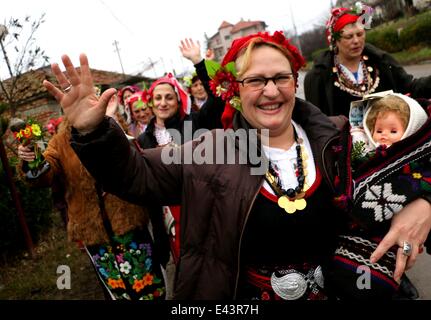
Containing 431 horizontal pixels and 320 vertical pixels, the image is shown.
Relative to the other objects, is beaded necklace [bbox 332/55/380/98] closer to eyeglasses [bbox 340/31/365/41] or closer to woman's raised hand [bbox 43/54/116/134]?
eyeglasses [bbox 340/31/365/41]

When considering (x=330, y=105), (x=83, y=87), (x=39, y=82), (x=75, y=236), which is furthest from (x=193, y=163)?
(x=39, y=82)

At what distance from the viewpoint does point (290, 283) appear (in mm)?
1703

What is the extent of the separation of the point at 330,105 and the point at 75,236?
2306 mm

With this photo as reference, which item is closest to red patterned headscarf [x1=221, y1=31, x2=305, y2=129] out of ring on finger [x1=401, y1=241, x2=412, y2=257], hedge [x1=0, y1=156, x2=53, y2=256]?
ring on finger [x1=401, y1=241, x2=412, y2=257]

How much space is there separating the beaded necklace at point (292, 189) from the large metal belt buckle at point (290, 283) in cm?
30

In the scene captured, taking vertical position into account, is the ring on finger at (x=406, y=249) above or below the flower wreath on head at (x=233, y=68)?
below

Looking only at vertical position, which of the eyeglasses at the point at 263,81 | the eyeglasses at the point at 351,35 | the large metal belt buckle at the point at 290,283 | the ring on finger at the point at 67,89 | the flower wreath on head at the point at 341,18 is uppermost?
the flower wreath on head at the point at 341,18

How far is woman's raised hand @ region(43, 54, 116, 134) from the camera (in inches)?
59.6

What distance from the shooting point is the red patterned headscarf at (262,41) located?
71.6 inches

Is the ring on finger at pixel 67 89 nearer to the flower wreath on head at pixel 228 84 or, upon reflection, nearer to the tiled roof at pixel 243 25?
the flower wreath on head at pixel 228 84

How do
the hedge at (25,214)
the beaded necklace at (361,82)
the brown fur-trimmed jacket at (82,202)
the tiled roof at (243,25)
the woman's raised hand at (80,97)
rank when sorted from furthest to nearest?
1. the tiled roof at (243,25)
2. the hedge at (25,214)
3. the beaded necklace at (361,82)
4. the brown fur-trimmed jacket at (82,202)
5. the woman's raised hand at (80,97)

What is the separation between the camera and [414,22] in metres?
18.6

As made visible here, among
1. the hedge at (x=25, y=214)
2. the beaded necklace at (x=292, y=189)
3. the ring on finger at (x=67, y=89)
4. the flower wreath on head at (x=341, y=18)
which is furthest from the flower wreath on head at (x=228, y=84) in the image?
the hedge at (x=25, y=214)

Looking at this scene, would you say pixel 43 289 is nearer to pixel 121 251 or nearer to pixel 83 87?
pixel 121 251
